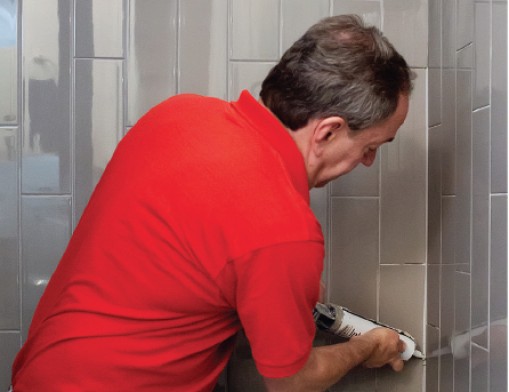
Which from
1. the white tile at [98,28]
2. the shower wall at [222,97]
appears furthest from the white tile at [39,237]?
the white tile at [98,28]

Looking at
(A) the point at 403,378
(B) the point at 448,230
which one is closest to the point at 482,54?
(B) the point at 448,230

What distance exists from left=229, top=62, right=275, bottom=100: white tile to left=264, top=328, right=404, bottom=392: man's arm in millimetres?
505

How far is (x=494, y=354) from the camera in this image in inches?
38.5

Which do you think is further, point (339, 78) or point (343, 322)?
point (343, 322)

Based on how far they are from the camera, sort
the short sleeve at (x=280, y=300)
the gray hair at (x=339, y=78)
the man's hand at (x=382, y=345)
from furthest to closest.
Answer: the man's hand at (x=382, y=345)
the gray hair at (x=339, y=78)
the short sleeve at (x=280, y=300)

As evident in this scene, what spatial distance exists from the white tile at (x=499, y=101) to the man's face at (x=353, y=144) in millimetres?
126

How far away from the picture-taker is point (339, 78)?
36.3 inches

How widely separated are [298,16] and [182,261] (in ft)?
2.17

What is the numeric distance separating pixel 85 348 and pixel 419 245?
2.42 ft

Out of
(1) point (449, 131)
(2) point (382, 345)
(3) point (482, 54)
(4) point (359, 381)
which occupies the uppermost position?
(3) point (482, 54)

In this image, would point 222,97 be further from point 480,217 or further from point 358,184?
point 480,217

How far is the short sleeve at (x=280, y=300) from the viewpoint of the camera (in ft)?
2.68

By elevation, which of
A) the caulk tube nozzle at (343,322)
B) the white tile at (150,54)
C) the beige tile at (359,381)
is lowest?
the beige tile at (359,381)

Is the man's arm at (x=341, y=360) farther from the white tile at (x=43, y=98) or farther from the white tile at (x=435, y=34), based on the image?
the white tile at (x=43, y=98)
